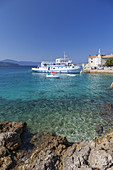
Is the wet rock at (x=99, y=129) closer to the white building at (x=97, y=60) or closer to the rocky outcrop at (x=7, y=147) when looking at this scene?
the rocky outcrop at (x=7, y=147)

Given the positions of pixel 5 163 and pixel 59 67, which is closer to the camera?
pixel 5 163

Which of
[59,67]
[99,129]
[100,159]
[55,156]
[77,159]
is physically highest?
[59,67]

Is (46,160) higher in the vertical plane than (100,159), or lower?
lower

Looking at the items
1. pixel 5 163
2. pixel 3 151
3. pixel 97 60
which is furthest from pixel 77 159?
pixel 97 60

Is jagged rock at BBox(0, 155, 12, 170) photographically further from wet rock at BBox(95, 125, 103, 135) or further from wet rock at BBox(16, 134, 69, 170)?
wet rock at BBox(95, 125, 103, 135)

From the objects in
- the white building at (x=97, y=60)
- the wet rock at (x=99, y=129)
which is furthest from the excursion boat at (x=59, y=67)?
the wet rock at (x=99, y=129)

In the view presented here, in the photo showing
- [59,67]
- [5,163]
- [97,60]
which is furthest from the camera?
[97,60]

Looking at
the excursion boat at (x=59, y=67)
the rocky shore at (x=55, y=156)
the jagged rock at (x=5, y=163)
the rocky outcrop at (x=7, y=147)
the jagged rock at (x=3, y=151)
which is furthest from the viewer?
the excursion boat at (x=59, y=67)

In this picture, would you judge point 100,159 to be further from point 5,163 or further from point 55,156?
point 5,163

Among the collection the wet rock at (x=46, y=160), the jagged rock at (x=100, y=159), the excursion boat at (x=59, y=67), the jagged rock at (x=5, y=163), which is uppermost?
the excursion boat at (x=59, y=67)

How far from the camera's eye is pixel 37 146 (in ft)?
16.5

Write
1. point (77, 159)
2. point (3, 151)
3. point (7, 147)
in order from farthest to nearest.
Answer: point (7, 147) < point (3, 151) < point (77, 159)

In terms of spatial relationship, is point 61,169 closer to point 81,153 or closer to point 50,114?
point 81,153

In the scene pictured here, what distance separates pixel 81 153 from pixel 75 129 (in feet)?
11.4
